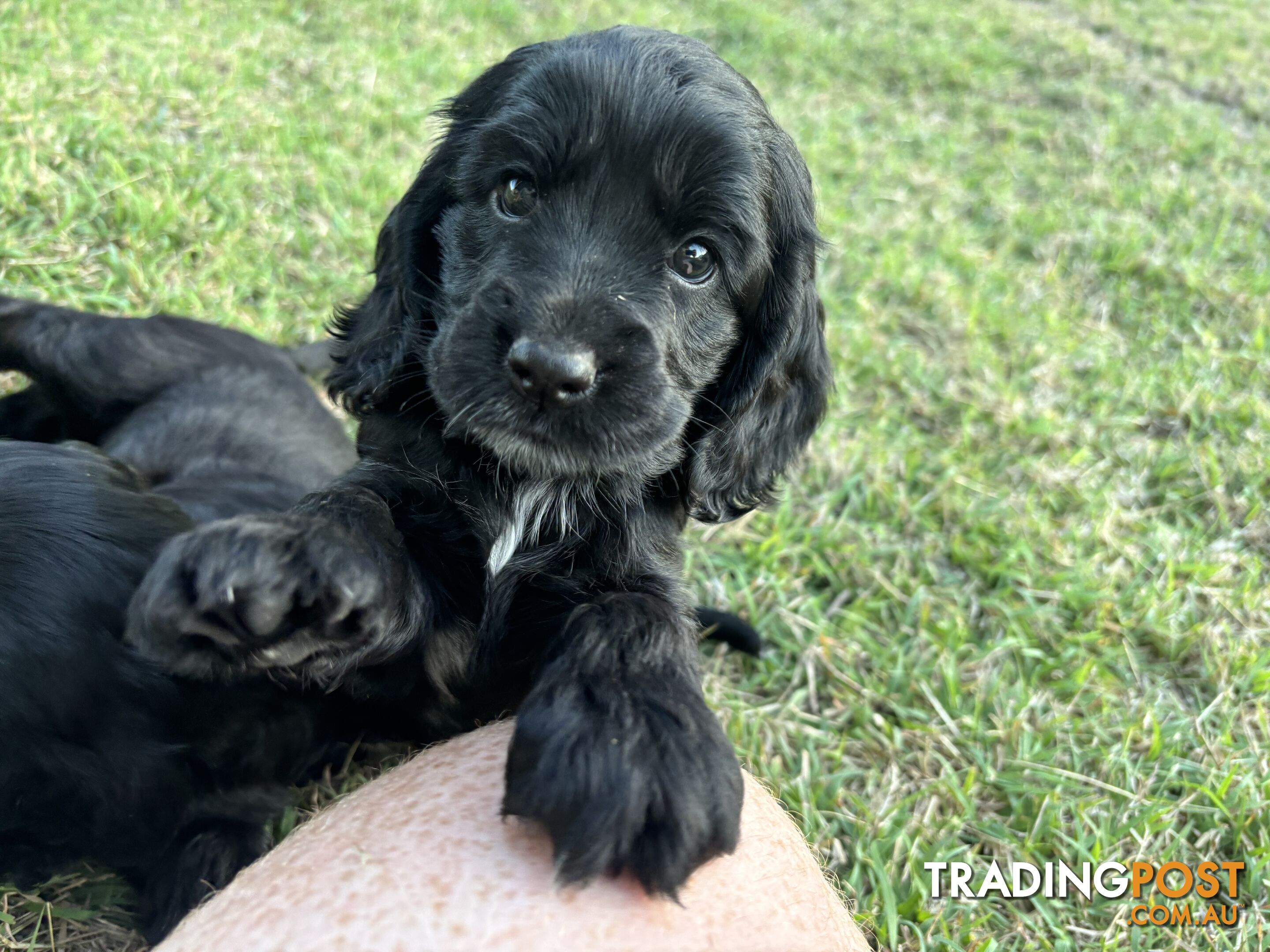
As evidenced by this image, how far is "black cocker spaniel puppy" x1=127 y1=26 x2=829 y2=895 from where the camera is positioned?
1.49m

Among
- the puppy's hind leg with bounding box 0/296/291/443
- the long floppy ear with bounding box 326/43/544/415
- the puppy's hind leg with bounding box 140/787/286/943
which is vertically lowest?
the puppy's hind leg with bounding box 140/787/286/943

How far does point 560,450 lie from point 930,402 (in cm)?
266

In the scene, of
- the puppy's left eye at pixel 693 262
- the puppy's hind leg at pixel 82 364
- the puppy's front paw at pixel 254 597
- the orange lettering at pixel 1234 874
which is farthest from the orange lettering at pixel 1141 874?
the puppy's hind leg at pixel 82 364

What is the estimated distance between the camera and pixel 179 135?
428 centimetres

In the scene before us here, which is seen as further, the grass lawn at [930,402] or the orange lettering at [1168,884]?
the grass lawn at [930,402]

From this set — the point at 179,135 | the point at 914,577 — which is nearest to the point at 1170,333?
the point at 914,577

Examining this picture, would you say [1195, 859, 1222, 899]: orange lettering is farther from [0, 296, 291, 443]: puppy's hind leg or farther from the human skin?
[0, 296, 291, 443]: puppy's hind leg

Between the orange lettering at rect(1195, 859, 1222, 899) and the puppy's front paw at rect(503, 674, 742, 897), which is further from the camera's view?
the orange lettering at rect(1195, 859, 1222, 899)

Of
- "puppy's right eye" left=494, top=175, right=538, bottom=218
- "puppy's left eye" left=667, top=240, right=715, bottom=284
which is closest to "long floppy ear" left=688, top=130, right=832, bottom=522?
"puppy's left eye" left=667, top=240, right=715, bottom=284

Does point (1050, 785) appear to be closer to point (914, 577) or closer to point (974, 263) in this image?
point (914, 577)

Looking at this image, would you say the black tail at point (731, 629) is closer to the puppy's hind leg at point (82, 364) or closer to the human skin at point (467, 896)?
the human skin at point (467, 896)

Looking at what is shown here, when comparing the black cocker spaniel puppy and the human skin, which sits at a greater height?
the black cocker spaniel puppy

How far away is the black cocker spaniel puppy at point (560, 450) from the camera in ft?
4.90

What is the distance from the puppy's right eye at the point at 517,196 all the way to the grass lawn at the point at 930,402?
1400mm
